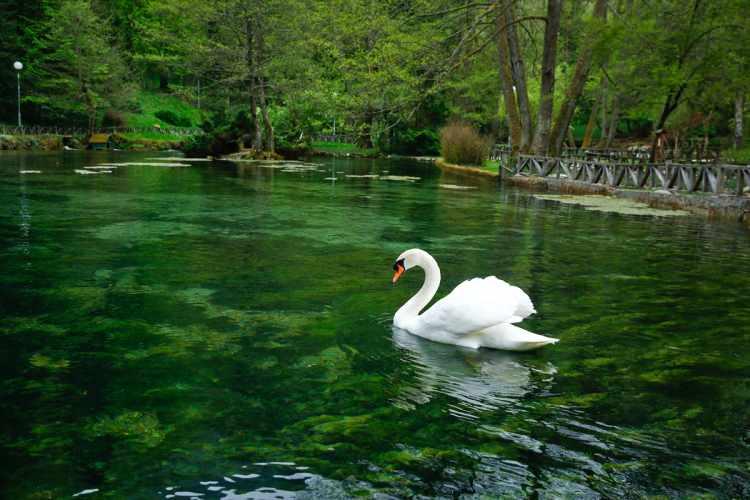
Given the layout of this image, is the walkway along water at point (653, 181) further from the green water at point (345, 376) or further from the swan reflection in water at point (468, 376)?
the swan reflection in water at point (468, 376)

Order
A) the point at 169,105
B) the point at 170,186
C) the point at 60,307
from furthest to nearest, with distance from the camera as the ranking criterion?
the point at 169,105
the point at 170,186
the point at 60,307

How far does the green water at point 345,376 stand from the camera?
13.2 feet

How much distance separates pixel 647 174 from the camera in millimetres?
22922

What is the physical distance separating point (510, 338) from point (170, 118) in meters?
71.9

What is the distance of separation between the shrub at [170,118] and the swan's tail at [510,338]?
2803 inches

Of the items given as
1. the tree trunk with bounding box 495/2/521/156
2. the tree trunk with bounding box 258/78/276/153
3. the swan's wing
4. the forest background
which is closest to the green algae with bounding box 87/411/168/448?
the swan's wing

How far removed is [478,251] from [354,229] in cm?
330

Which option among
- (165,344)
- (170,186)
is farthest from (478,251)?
(170,186)

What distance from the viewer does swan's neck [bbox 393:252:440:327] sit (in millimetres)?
6988

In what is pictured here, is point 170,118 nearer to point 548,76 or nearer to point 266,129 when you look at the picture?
point 266,129

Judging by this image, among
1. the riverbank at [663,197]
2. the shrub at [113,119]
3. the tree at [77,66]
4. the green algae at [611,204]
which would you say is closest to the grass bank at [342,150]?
the shrub at [113,119]

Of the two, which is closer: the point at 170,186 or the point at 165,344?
the point at 165,344

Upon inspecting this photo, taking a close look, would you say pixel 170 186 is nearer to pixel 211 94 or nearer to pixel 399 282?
pixel 399 282

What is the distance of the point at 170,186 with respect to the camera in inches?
915
